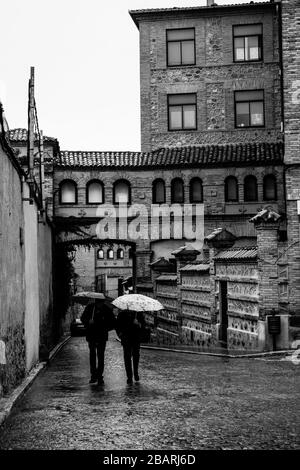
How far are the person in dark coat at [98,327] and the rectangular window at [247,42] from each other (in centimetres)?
2392

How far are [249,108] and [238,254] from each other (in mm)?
15132

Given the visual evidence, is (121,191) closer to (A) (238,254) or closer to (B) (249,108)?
(B) (249,108)

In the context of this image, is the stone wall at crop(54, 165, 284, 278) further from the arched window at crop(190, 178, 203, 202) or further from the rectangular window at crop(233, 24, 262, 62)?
the rectangular window at crop(233, 24, 262, 62)

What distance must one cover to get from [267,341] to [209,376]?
5.28 meters

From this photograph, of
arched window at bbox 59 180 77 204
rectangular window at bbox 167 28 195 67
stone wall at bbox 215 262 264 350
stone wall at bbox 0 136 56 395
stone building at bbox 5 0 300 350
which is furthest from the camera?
rectangular window at bbox 167 28 195 67

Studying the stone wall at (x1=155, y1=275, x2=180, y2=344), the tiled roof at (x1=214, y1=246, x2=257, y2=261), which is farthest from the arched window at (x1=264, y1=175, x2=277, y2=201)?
the tiled roof at (x1=214, y1=246, x2=257, y2=261)

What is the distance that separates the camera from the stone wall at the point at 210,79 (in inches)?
1332

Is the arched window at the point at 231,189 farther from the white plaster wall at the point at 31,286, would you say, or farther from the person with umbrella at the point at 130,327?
the person with umbrella at the point at 130,327

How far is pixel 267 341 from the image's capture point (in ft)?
61.4

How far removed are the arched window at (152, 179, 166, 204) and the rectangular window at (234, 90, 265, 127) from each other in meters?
4.99

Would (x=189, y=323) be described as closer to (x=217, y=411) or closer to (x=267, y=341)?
(x=267, y=341)

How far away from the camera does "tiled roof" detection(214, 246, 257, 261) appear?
1966 cm

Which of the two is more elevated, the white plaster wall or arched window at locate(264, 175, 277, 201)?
arched window at locate(264, 175, 277, 201)

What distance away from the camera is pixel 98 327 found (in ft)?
42.0
